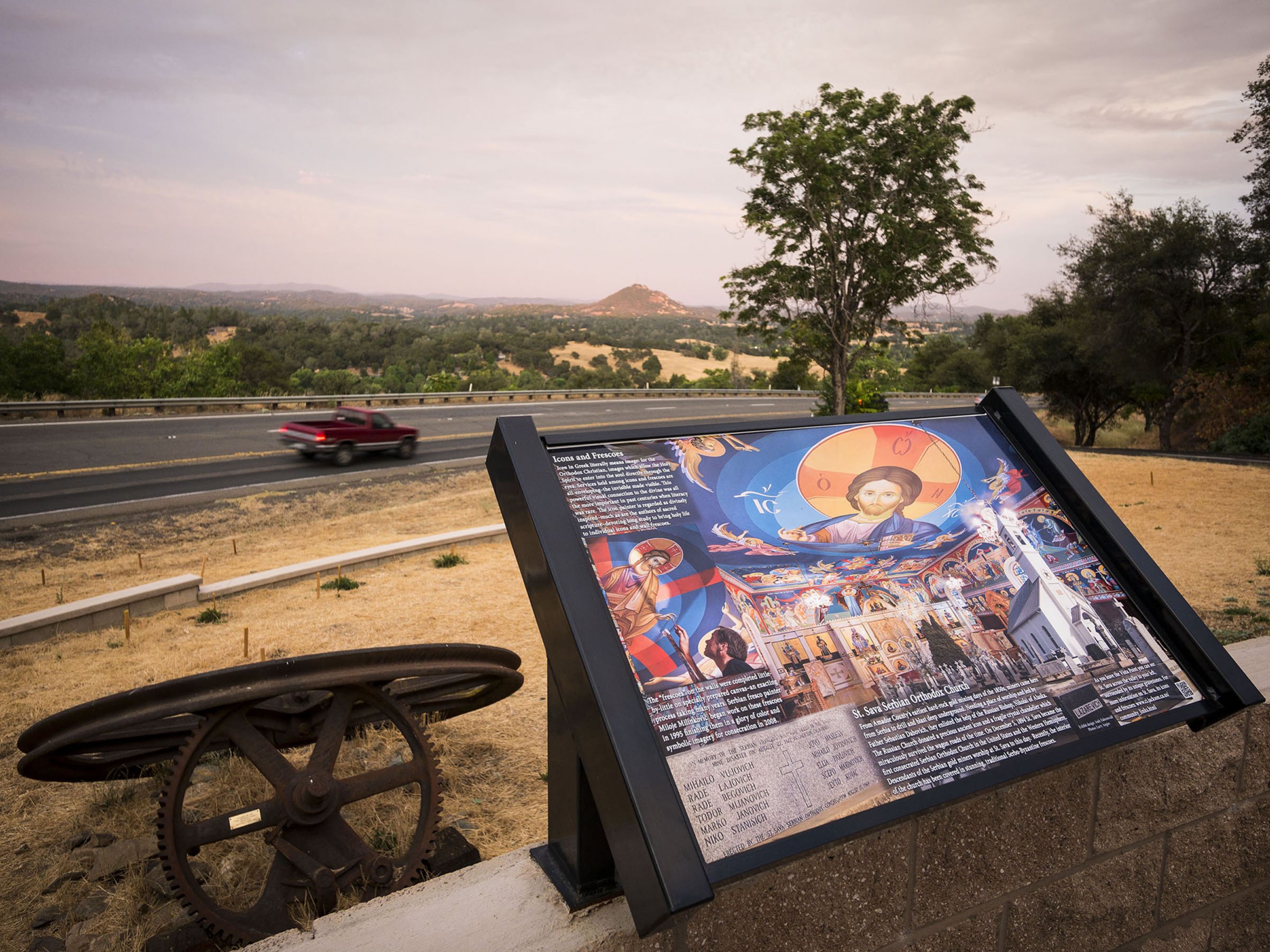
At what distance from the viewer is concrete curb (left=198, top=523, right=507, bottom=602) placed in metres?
8.52

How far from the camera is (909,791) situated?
1785 mm

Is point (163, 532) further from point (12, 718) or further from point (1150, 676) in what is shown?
point (1150, 676)

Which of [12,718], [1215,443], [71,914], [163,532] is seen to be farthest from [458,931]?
[1215,443]

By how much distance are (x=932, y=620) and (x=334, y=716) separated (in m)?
2.15

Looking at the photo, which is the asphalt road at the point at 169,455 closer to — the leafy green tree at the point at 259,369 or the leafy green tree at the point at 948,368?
the leafy green tree at the point at 259,369

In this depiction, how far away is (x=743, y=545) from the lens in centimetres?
208

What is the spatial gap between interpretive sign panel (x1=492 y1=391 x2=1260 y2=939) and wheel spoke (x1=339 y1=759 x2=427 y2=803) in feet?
4.73

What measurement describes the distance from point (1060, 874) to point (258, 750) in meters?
2.63

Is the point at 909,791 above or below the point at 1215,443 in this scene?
above

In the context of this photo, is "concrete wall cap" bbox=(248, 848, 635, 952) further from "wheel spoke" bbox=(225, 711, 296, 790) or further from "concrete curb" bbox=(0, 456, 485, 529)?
"concrete curb" bbox=(0, 456, 485, 529)

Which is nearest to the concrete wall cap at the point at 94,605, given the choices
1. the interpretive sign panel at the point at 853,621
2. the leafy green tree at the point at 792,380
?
the interpretive sign panel at the point at 853,621

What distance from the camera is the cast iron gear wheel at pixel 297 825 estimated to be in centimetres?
263

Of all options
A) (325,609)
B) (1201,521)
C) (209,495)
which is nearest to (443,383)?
(209,495)

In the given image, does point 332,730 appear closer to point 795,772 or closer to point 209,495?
point 795,772
